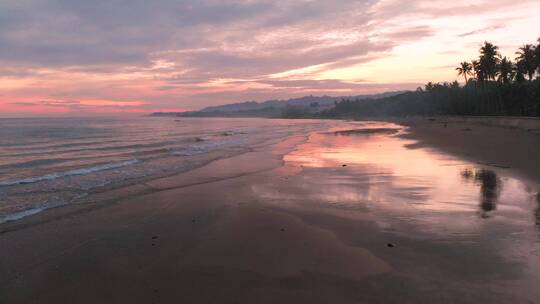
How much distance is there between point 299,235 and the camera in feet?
22.8

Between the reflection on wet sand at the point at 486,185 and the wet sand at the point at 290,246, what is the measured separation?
0.06 m

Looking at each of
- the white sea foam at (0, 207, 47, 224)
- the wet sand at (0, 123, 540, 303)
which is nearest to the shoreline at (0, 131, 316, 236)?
the white sea foam at (0, 207, 47, 224)

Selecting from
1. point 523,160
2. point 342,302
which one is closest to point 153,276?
point 342,302

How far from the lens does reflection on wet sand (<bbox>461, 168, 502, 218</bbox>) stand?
8359mm

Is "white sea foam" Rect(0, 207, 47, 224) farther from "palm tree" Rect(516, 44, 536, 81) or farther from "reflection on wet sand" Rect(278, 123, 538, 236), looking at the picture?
"palm tree" Rect(516, 44, 536, 81)

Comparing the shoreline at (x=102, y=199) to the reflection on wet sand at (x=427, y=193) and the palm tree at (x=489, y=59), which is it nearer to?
the reflection on wet sand at (x=427, y=193)

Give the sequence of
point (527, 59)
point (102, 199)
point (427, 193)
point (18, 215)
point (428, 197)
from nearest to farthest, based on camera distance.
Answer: point (18, 215) → point (428, 197) → point (427, 193) → point (102, 199) → point (527, 59)

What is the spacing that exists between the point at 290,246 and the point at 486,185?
759 centimetres

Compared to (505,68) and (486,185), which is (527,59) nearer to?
(505,68)

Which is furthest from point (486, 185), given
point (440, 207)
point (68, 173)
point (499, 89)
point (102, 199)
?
point (499, 89)

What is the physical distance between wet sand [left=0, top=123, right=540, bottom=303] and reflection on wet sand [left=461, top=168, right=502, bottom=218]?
0.06m

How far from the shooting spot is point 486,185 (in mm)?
10797

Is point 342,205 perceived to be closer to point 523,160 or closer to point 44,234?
point 44,234

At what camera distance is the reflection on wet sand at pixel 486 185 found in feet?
27.4
